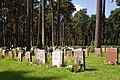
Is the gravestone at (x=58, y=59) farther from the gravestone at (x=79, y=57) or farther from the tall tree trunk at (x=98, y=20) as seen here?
the tall tree trunk at (x=98, y=20)

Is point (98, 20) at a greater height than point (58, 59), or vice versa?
point (98, 20)

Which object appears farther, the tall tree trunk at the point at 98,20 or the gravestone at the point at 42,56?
the tall tree trunk at the point at 98,20

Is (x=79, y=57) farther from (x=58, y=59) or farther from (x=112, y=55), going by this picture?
(x=112, y=55)

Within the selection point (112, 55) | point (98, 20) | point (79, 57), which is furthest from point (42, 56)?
point (98, 20)

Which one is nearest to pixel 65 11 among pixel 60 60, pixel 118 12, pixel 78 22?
pixel 118 12

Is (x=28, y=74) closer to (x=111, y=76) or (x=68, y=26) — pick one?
(x=111, y=76)

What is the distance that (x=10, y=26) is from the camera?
6688cm

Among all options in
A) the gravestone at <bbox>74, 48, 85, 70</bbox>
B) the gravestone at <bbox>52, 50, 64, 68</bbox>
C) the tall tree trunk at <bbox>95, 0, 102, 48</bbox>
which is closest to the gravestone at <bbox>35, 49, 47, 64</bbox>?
the gravestone at <bbox>52, 50, 64, 68</bbox>

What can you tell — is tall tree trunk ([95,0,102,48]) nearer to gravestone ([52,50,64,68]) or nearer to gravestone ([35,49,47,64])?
gravestone ([35,49,47,64])

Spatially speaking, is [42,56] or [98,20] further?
[98,20]

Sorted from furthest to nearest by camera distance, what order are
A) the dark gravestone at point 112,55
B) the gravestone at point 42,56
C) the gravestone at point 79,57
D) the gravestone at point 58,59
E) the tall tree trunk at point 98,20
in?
the tall tree trunk at point 98,20
the gravestone at point 42,56
the dark gravestone at point 112,55
the gravestone at point 58,59
the gravestone at point 79,57

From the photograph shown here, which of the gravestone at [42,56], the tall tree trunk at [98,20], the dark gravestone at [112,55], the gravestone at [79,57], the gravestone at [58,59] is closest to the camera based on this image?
the gravestone at [79,57]

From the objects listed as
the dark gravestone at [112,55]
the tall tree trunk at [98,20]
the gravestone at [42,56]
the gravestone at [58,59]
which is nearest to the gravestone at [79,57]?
the gravestone at [58,59]

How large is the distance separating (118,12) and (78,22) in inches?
1687
